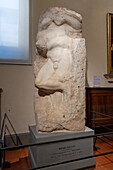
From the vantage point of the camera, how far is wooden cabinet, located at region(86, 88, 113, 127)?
3.38m

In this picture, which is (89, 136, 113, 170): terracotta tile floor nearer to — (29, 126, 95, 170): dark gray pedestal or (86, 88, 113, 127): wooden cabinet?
(29, 126, 95, 170): dark gray pedestal

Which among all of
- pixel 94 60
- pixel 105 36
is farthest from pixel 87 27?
pixel 94 60

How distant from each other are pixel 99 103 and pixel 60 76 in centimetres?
174

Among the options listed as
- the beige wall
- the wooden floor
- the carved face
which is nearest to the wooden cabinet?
the beige wall

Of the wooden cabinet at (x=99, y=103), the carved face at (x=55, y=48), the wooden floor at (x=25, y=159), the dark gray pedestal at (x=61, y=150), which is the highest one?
the carved face at (x=55, y=48)

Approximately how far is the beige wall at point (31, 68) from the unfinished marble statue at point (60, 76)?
82cm

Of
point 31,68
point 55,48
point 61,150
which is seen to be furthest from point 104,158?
point 31,68

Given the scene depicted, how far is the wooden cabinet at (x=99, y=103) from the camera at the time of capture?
338cm

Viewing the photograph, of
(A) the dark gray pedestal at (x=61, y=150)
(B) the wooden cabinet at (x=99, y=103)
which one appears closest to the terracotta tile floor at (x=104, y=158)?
(A) the dark gray pedestal at (x=61, y=150)

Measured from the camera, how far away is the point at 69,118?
2.13m

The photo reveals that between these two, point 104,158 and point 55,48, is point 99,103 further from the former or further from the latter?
point 55,48

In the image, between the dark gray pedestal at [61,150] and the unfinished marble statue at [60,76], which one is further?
the unfinished marble statue at [60,76]

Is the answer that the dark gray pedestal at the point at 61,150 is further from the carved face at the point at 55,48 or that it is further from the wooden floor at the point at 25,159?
the carved face at the point at 55,48

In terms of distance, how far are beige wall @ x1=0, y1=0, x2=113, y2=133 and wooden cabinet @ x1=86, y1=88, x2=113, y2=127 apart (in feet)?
0.82
